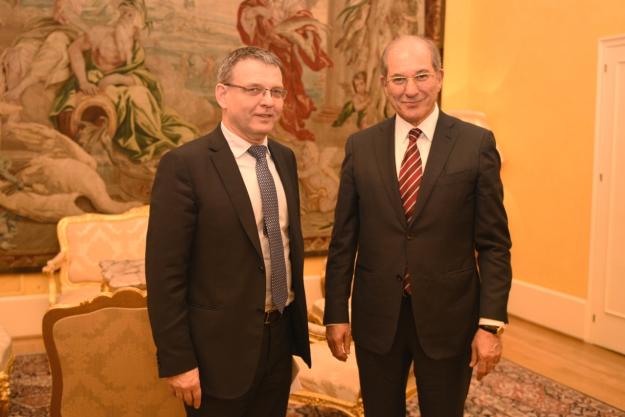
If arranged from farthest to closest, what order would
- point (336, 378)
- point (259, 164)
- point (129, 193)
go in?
point (129, 193) → point (336, 378) → point (259, 164)

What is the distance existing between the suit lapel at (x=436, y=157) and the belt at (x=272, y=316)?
1.90 feet

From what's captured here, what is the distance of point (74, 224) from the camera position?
17.4 ft

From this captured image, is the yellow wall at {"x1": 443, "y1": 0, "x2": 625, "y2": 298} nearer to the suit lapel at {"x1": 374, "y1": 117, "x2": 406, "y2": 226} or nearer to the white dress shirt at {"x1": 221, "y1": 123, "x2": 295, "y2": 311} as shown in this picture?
the suit lapel at {"x1": 374, "y1": 117, "x2": 406, "y2": 226}

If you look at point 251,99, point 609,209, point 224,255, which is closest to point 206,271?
point 224,255

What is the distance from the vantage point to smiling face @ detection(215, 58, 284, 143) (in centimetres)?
195

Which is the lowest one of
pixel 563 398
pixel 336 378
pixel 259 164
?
pixel 563 398

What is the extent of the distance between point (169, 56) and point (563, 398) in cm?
443

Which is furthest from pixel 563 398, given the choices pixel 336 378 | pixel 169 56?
pixel 169 56

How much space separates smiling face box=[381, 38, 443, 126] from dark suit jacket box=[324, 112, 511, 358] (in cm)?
11

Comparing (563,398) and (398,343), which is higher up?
(398,343)

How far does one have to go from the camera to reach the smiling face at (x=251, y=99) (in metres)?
1.95

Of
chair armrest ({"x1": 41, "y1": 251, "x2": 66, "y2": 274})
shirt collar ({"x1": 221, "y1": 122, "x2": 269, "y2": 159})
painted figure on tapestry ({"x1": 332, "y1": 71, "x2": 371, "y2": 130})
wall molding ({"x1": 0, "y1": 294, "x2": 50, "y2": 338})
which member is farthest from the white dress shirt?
painted figure on tapestry ({"x1": 332, "y1": 71, "x2": 371, "y2": 130})

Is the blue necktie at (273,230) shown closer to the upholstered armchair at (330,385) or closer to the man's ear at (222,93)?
the man's ear at (222,93)

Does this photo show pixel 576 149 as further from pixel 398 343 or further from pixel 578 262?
pixel 398 343
